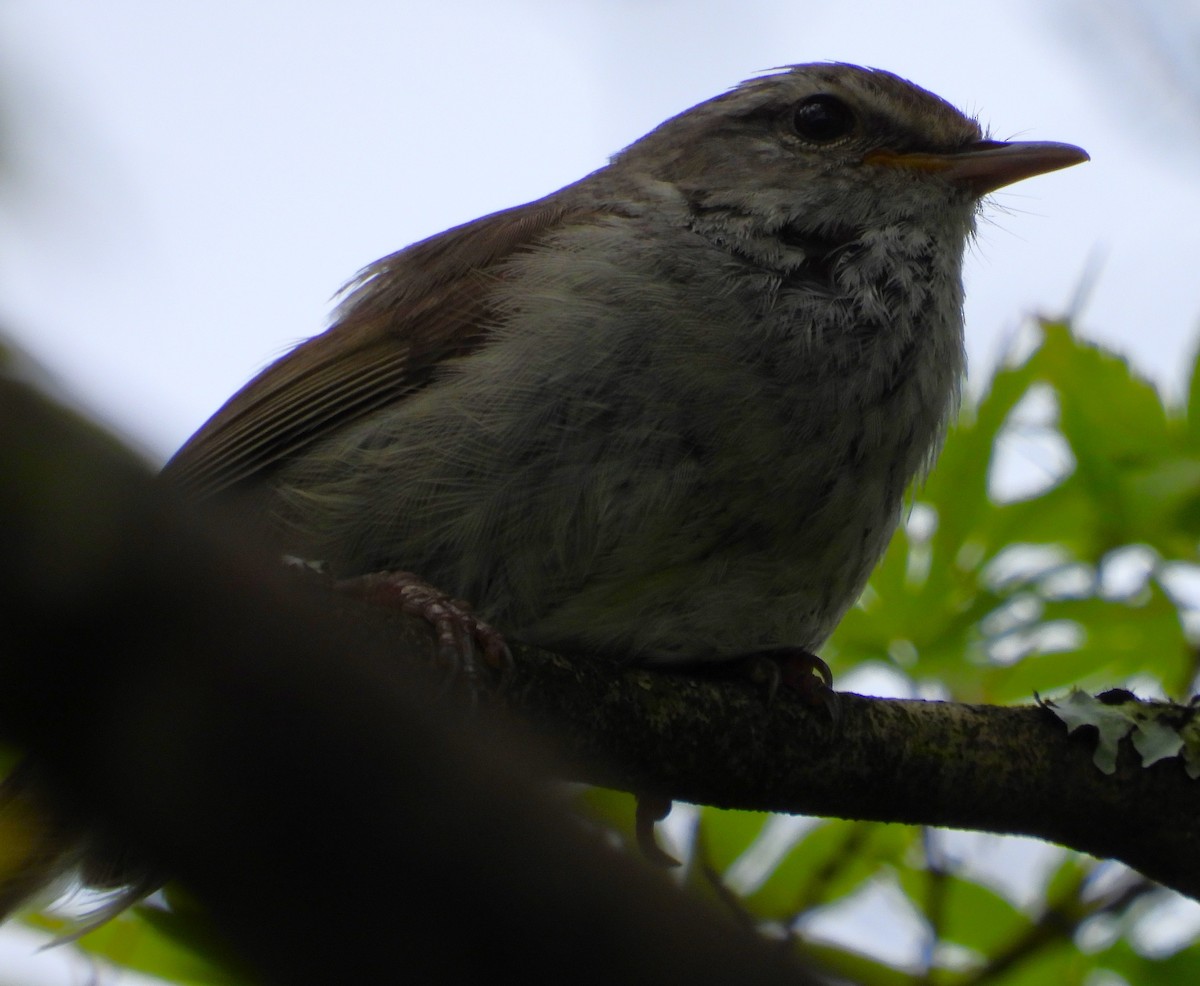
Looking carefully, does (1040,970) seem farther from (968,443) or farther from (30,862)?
(30,862)

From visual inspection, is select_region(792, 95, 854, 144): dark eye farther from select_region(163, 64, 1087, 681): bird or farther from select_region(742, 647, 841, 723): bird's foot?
select_region(742, 647, 841, 723): bird's foot

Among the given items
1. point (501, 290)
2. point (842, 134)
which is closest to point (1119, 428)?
point (842, 134)

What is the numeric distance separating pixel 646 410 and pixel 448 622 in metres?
0.80

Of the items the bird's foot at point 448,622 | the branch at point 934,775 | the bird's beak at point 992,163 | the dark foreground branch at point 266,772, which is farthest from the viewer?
the bird's beak at point 992,163

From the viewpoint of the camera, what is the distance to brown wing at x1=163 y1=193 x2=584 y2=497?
3975mm

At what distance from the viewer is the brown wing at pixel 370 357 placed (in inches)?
156

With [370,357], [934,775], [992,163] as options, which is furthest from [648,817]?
[992,163]

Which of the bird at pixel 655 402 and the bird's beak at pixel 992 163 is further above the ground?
the bird's beak at pixel 992 163

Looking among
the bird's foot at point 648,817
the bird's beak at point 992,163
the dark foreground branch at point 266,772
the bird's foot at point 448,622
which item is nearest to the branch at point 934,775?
the bird's foot at point 448,622

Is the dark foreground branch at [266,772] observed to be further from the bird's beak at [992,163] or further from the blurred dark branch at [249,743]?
the bird's beak at [992,163]

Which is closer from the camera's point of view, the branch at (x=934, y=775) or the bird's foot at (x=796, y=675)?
the branch at (x=934, y=775)

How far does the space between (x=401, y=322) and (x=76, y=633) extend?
10.7 ft

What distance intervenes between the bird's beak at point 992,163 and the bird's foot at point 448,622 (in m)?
2.14

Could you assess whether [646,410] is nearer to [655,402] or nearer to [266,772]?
[655,402]
